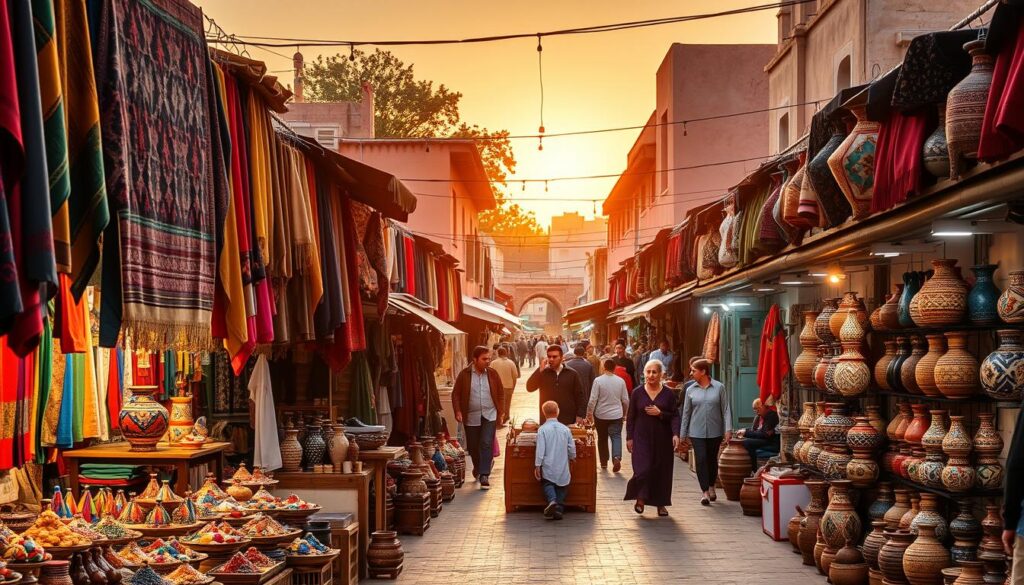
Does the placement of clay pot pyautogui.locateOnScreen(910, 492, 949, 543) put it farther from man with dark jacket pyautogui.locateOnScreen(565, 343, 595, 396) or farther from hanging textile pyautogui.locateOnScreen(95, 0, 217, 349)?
man with dark jacket pyautogui.locateOnScreen(565, 343, 595, 396)

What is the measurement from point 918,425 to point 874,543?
0.97 meters

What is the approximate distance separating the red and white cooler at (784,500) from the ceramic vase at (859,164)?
369 centimetres

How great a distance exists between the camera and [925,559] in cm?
792

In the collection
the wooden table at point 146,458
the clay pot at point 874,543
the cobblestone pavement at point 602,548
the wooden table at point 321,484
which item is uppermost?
the wooden table at point 146,458

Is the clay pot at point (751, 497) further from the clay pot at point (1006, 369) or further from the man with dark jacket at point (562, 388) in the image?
the clay pot at point (1006, 369)

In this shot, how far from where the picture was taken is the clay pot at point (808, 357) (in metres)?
10.9

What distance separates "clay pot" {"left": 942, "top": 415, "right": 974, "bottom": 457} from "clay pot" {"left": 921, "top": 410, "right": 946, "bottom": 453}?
14cm

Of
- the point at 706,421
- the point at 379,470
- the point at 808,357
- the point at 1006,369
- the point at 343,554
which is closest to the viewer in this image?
the point at 1006,369

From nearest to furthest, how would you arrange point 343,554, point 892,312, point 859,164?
point 859,164
point 343,554
point 892,312

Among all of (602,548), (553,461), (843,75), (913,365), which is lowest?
(602,548)

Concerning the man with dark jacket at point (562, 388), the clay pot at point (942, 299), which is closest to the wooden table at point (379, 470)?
the clay pot at point (942, 299)

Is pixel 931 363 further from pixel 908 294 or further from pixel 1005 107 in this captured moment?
pixel 1005 107

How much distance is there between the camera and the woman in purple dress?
1273cm

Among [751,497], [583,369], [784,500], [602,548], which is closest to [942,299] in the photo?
[784,500]
